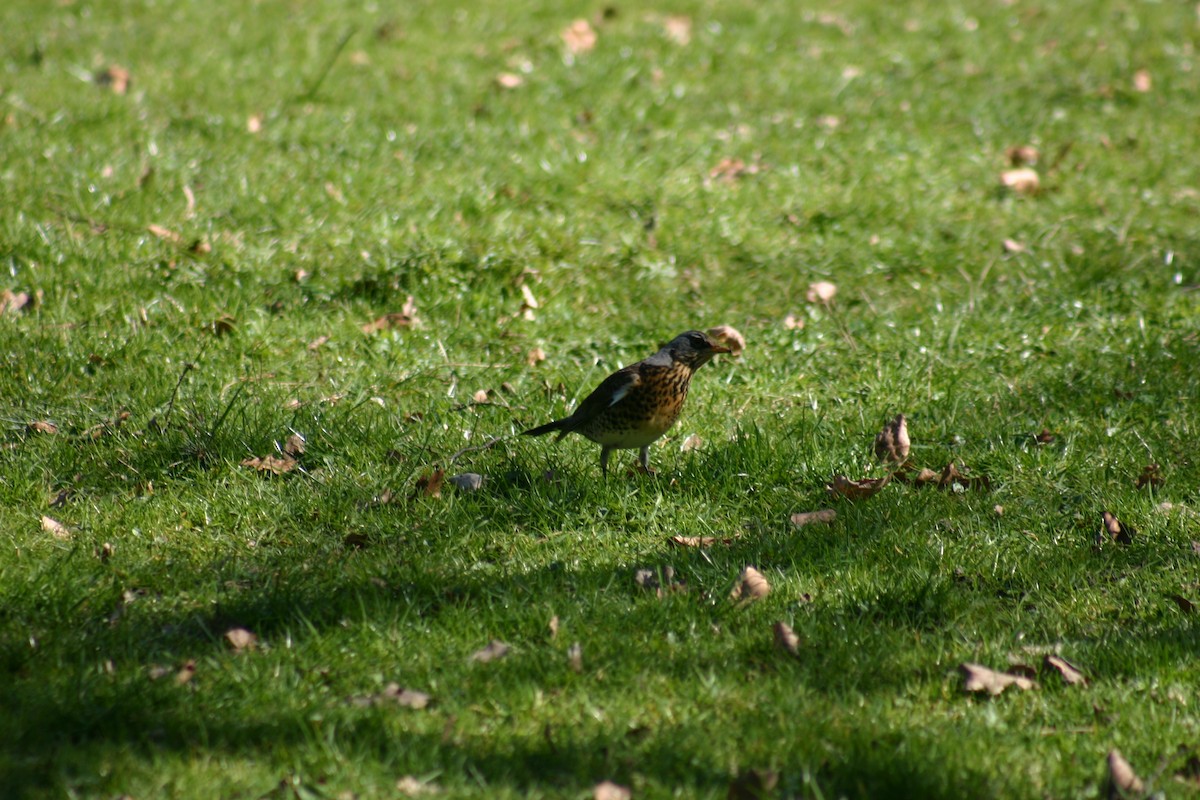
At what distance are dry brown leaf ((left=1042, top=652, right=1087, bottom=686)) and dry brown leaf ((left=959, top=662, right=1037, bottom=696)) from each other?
123 millimetres

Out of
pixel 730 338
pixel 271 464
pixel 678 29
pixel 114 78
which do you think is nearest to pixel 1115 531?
pixel 730 338

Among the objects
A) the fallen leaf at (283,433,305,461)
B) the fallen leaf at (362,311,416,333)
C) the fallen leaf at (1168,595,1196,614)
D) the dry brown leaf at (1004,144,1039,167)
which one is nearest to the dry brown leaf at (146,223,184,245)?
the fallen leaf at (362,311,416,333)

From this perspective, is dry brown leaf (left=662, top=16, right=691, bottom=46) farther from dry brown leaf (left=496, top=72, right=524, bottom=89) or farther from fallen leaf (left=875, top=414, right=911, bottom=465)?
fallen leaf (left=875, top=414, right=911, bottom=465)

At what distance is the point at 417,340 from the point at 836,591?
10.1 feet

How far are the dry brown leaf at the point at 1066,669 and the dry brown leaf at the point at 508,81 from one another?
7.33 meters

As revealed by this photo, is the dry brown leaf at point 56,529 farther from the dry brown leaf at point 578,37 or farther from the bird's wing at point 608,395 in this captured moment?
the dry brown leaf at point 578,37

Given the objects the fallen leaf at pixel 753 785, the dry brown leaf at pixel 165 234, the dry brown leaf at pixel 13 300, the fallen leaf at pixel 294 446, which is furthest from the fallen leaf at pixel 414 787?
the dry brown leaf at pixel 165 234

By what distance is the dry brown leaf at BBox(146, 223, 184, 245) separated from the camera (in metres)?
7.35

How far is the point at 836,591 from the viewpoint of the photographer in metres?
4.53

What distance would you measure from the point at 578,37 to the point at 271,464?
6961 millimetres

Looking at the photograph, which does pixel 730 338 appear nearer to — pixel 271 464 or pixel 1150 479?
pixel 1150 479

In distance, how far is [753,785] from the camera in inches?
134

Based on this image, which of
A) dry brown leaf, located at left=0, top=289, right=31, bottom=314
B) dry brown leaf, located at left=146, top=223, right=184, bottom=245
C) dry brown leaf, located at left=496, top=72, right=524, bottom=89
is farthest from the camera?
dry brown leaf, located at left=496, top=72, right=524, bottom=89

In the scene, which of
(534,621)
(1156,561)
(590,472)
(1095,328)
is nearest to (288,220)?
(590,472)
